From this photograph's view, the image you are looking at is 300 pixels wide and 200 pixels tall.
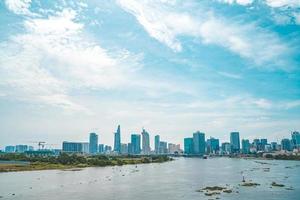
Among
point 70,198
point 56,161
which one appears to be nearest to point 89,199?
point 70,198

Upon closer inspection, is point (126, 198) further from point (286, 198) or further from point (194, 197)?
point (286, 198)

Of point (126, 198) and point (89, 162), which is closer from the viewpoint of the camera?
point (126, 198)

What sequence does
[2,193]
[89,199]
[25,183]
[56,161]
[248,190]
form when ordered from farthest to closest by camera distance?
[56,161] → [25,183] → [248,190] → [2,193] → [89,199]

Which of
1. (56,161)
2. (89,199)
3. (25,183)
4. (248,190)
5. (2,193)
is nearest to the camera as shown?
(89,199)

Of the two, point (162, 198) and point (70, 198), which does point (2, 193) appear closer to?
point (70, 198)

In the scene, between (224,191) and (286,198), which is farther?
(224,191)

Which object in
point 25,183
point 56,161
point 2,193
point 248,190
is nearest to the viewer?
point 2,193

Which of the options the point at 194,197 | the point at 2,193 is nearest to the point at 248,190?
the point at 194,197

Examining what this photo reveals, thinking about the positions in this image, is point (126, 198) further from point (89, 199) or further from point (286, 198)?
point (286, 198)
